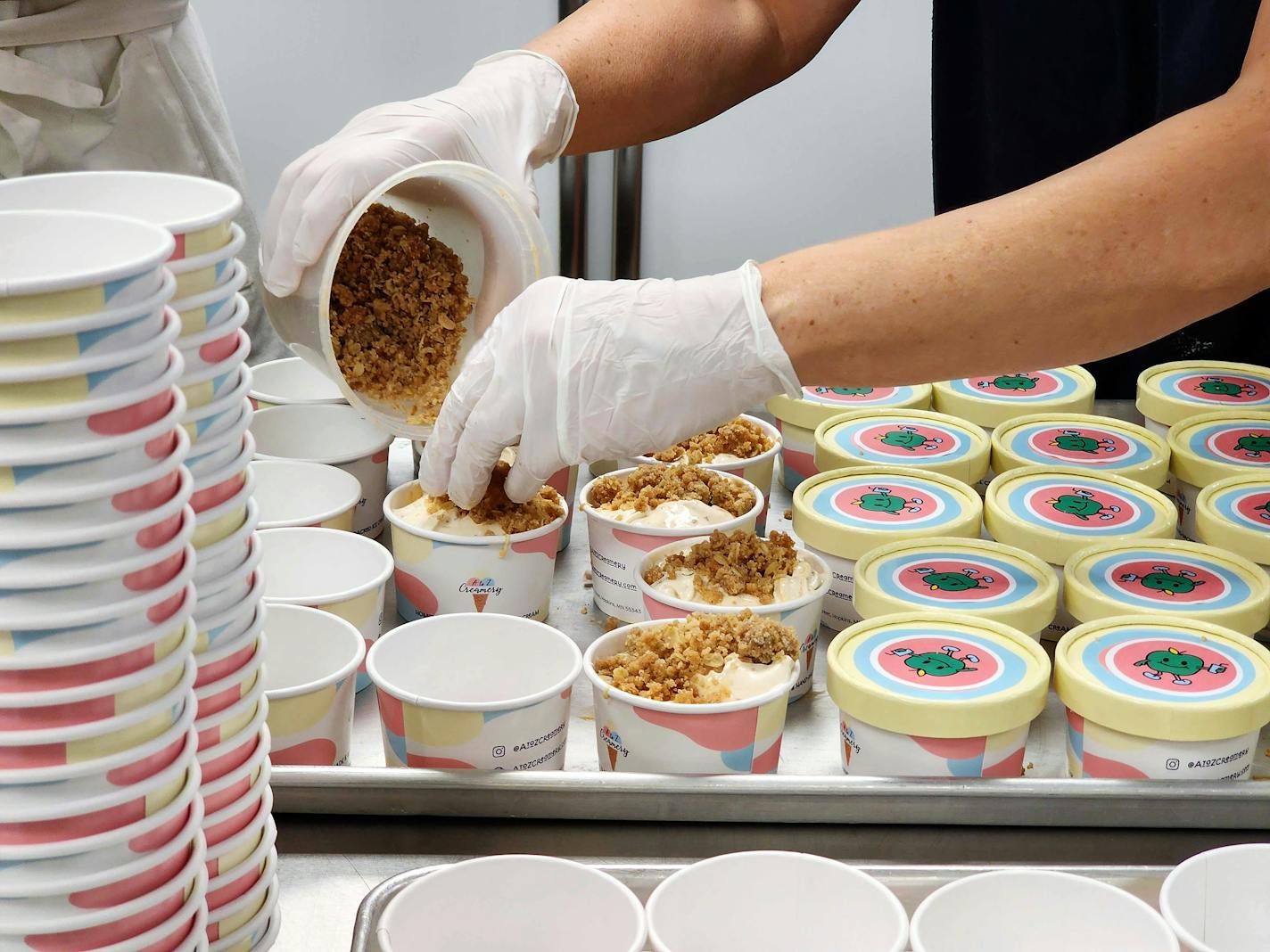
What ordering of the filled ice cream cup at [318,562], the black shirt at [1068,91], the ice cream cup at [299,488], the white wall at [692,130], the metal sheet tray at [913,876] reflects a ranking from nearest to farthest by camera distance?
the metal sheet tray at [913,876] < the filled ice cream cup at [318,562] < the ice cream cup at [299,488] < the black shirt at [1068,91] < the white wall at [692,130]

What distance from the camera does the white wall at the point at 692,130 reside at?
3334 millimetres

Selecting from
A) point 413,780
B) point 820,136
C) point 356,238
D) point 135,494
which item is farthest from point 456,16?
point 135,494

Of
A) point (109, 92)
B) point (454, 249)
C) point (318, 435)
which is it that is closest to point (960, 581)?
point (454, 249)

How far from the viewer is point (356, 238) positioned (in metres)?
1.77

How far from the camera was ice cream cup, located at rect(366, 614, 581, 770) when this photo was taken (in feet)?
4.02

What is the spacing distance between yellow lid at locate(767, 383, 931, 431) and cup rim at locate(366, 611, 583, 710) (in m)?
0.74

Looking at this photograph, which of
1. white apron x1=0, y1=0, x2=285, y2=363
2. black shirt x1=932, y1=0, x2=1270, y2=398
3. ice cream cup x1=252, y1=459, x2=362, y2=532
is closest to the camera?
ice cream cup x1=252, y1=459, x2=362, y2=532

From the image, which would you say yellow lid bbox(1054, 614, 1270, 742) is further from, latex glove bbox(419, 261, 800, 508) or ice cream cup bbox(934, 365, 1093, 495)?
ice cream cup bbox(934, 365, 1093, 495)

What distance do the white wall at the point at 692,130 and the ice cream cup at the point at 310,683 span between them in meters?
2.29

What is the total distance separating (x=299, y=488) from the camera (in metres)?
1.76

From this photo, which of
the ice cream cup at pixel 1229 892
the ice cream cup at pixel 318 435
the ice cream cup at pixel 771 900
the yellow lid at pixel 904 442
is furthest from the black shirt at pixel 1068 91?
the ice cream cup at pixel 771 900

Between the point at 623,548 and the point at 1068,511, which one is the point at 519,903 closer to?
the point at 623,548

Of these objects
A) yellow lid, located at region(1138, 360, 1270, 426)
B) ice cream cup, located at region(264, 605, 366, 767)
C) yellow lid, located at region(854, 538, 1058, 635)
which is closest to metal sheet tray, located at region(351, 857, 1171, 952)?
ice cream cup, located at region(264, 605, 366, 767)

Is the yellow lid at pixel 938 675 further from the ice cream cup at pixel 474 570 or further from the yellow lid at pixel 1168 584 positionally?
the ice cream cup at pixel 474 570
